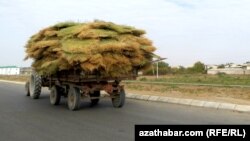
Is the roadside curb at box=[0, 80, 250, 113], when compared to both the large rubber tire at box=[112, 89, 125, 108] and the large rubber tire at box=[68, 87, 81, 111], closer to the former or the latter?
the large rubber tire at box=[112, 89, 125, 108]

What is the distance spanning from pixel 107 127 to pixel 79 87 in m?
4.01

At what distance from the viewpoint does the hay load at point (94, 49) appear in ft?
44.4

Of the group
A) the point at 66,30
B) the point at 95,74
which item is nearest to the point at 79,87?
the point at 95,74

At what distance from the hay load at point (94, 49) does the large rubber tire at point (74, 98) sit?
2.87 feet

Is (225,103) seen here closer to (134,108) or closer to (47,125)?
(134,108)

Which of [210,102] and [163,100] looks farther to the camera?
[163,100]

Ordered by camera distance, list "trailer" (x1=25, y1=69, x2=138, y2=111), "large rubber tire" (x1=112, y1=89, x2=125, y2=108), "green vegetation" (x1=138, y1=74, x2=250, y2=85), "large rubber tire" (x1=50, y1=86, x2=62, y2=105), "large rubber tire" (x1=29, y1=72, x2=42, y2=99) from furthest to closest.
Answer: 1. "green vegetation" (x1=138, y1=74, x2=250, y2=85)
2. "large rubber tire" (x1=29, y1=72, x2=42, y2=99)
3. "large rubber tire" (x1=50, y1=86, x2=62, y2=105)
4. "large rubber tire" (x1=112, y1=89, x2=125, y2=108)
5. "trailer" (x1=25, y1=69, x2=138, y2=111)

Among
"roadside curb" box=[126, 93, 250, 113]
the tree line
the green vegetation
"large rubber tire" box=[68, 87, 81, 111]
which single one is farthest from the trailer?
the tree line

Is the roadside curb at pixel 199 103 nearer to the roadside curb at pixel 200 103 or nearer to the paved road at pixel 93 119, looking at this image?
the roadside curb at pixel 200 103

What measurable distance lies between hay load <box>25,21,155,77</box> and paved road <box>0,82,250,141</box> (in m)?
1.46

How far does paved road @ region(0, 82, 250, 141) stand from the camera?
10043 mm

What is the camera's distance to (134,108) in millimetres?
15383

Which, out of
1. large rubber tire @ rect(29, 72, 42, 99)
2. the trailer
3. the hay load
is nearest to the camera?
the hay load

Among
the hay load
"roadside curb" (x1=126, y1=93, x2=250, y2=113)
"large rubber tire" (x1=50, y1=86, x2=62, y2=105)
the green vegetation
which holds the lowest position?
"roadside curb" (x1=126, y1=93, x2=250, y2=113)
